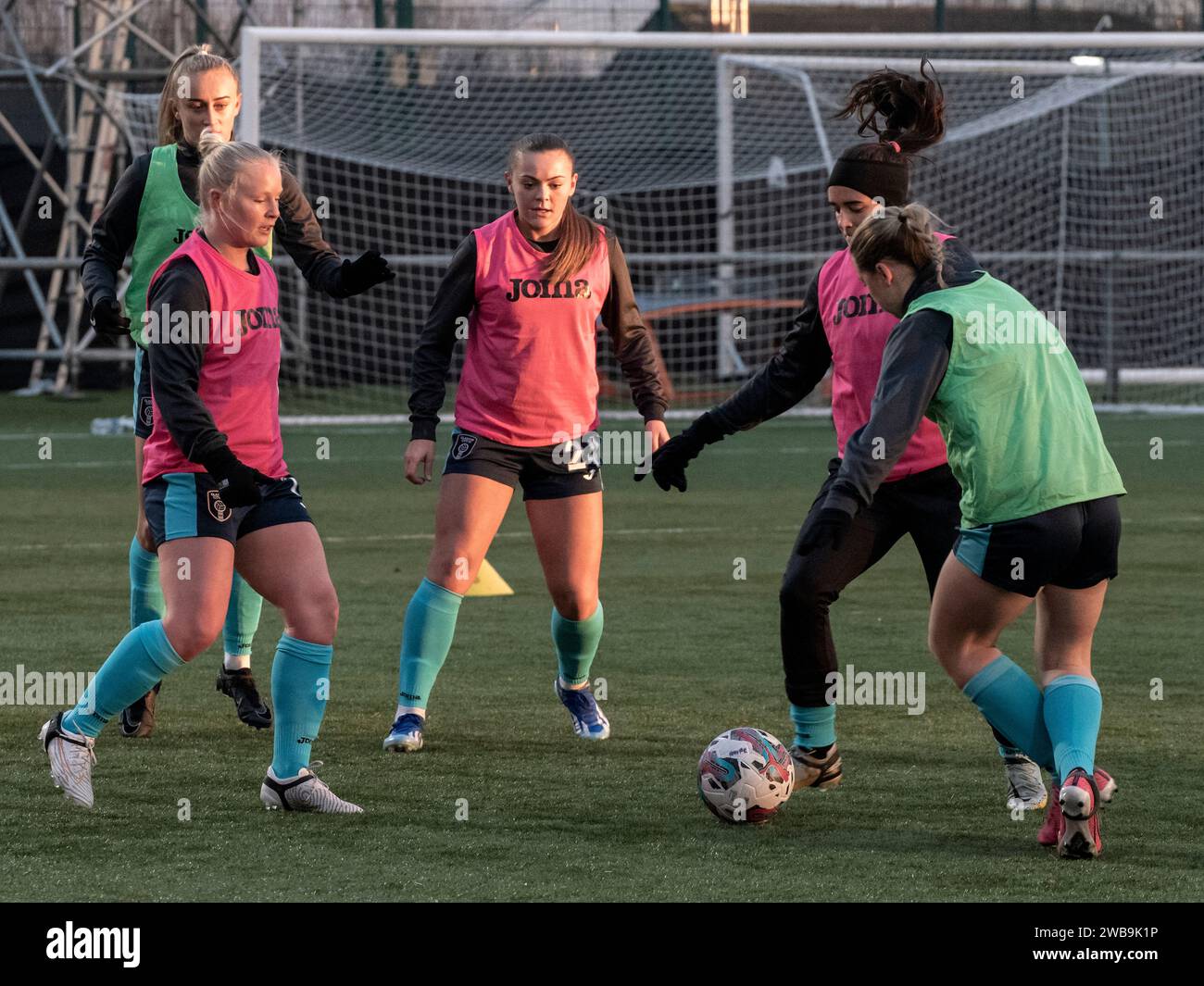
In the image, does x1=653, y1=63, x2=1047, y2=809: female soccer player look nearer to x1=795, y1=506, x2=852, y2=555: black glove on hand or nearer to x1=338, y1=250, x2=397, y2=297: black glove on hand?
x1=795, y1=506, x2=852, y2=555: black glove on hand

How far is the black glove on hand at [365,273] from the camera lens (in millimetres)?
5305

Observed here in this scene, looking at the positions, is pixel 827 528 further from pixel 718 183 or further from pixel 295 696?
pixel 718 183

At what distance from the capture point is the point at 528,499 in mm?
5910

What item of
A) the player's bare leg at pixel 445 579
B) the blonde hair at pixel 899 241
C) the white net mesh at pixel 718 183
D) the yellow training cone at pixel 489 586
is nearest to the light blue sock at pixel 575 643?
the player's bare leg at pixel 445 579

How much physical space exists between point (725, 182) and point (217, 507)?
1520 centimetres

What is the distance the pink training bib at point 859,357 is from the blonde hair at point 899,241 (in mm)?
618

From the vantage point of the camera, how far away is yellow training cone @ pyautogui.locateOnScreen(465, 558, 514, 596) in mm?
8781

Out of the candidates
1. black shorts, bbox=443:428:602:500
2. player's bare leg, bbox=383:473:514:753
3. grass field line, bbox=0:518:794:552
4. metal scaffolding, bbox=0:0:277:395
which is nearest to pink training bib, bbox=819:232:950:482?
black shorts, bbox=443:428:602:500

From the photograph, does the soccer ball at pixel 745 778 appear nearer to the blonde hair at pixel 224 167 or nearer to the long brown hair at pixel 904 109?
the long brown hair at pixel 904 109

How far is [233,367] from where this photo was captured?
16.2ft

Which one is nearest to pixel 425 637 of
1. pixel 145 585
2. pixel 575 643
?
pixel 575 643

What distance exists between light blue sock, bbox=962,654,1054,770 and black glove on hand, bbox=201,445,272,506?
1.72 meters

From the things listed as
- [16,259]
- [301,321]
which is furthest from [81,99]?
[301,321]
